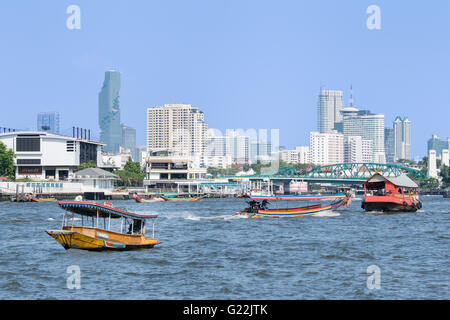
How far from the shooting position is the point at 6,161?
491 ft

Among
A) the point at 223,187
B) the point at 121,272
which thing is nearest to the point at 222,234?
the point at 121,272

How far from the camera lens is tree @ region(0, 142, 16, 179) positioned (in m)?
149

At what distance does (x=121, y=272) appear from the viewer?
32000mm

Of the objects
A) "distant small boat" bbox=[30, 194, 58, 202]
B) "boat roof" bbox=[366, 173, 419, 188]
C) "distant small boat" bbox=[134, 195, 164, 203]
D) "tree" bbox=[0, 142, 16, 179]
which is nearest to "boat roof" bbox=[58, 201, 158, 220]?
"boat roof" bbox=[366, 173, 419, 188]

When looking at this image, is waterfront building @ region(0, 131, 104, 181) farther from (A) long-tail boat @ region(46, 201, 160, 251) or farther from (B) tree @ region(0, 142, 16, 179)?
(A) long-tail boat @ region(46, 201, 160, 251)

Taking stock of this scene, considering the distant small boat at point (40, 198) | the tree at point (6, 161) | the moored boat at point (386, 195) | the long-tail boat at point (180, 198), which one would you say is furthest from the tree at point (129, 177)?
the moored boat at point (386, 195)

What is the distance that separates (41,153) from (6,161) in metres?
10.4

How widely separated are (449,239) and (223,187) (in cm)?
14877

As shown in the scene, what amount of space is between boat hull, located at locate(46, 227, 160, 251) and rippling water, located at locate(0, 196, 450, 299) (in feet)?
2.14

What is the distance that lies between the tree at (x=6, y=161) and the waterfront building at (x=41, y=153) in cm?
559

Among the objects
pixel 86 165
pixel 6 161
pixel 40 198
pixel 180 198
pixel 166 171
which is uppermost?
pixel 6 161

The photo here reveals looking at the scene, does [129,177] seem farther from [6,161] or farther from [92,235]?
[92,235]

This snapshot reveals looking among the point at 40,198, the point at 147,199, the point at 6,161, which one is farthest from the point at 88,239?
the point at 6,161
